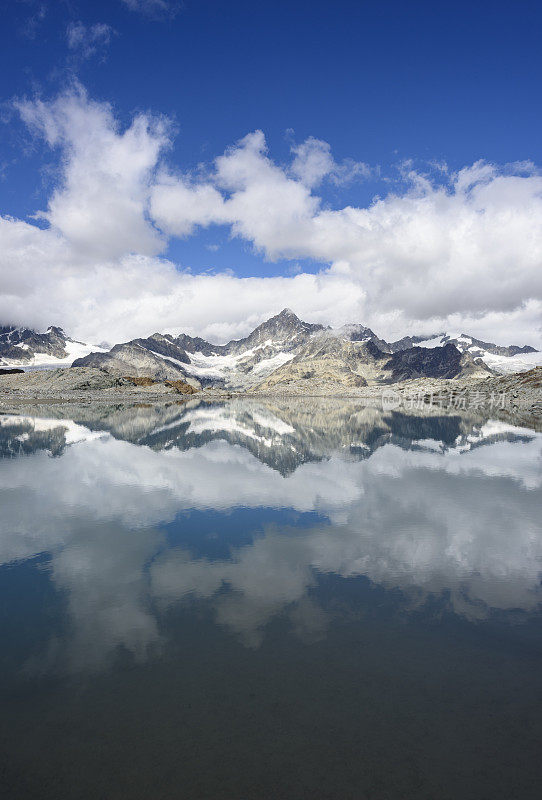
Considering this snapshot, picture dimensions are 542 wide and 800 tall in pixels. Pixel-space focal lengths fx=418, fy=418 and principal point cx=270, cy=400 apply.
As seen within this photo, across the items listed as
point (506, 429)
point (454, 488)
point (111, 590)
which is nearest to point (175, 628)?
point (111, 590)

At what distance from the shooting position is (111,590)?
16094mm

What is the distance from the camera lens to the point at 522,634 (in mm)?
13039

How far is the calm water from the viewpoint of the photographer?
8.32 meters

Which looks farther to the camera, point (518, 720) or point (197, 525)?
point (197, 525)

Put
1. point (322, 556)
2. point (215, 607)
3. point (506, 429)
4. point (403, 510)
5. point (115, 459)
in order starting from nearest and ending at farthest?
point (215, 607) < point (322, 556) < point (403, 510) < point (115, 459) < point (506, 429)

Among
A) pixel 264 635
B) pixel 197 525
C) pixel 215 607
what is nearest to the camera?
pixel 264 635

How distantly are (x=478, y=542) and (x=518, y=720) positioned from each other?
42.0 feet

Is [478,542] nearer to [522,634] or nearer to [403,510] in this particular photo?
[403,510]

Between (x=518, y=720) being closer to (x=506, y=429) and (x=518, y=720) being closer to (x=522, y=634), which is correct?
(x=522, y=634)

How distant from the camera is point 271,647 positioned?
12.2 metres

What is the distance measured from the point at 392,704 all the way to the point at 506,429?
76029 mm

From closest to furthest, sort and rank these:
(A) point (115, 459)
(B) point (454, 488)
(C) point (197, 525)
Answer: (C) point (197, 525)
(B) point (454, 488)
(A) point (115, 459)

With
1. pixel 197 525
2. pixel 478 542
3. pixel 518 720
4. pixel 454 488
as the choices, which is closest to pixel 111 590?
pixel 197 525

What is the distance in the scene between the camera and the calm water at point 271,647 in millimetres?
8320
